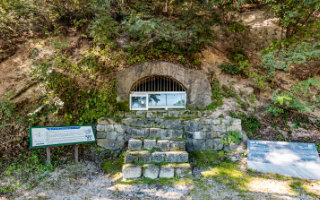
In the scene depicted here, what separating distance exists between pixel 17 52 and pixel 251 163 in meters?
7.85

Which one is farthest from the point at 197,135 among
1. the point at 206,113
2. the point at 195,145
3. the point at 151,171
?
the point at 151,171

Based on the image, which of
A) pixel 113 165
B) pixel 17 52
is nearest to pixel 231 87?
pixel 113 165

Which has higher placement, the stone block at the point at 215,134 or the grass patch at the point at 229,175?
the stone block at the point at 215,134

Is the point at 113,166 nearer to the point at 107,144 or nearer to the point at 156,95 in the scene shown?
the point at 107,144

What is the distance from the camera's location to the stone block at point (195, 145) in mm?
4953

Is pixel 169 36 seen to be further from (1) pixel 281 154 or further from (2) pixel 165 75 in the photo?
(1) pixel 281 154

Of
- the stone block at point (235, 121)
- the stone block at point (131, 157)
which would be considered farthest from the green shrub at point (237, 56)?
the stone block at point (131, 157)

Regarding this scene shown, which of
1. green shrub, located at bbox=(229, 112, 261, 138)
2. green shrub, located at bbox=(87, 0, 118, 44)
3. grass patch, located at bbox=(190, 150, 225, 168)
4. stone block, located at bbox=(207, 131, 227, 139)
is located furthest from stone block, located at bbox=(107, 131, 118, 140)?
green shrub, located at bbox=(229, 112, 261, 138)

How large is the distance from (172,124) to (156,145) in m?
0.99

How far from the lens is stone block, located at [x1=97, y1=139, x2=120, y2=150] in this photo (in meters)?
4.96

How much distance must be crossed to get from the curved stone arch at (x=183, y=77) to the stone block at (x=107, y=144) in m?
1.64

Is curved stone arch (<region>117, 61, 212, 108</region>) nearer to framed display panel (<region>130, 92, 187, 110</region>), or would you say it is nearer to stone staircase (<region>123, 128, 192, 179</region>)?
framed display panel (<region>130, 92, 187, 110</region>)

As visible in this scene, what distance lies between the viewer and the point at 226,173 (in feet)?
13.1

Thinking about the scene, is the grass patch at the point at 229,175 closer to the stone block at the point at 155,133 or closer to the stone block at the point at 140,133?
the stone block at the point at 155,133
